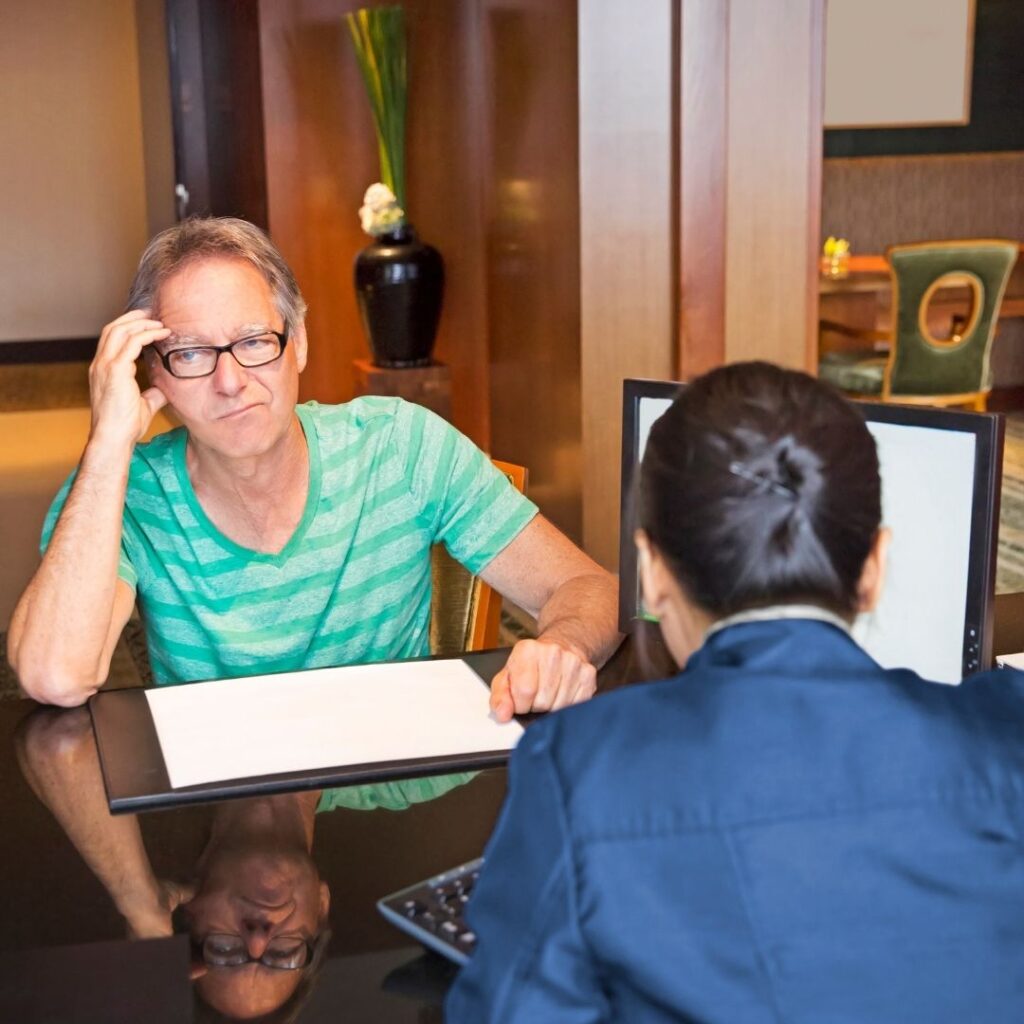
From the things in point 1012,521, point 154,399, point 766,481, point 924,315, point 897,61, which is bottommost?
point 1012,521

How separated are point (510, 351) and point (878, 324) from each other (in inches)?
119

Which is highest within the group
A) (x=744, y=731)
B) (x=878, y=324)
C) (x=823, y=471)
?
(x=823, y=471)

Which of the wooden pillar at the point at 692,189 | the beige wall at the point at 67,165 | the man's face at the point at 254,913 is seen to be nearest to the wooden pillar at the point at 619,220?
the wooden pillar at the point at 692,189

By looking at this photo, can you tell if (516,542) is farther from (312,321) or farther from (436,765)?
(312,321)

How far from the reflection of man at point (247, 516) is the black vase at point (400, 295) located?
3.37 meters

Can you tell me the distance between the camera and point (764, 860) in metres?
0.81

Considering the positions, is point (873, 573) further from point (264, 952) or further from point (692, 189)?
point (692, 189)

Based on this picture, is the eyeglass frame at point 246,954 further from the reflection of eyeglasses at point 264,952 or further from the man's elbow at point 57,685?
the man's elbow at point 57,685

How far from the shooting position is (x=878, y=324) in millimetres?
7359

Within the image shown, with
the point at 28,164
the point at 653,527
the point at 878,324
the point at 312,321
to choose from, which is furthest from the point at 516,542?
the point at 28,164

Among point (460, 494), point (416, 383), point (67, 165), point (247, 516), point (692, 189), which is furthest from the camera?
point (67, 165)

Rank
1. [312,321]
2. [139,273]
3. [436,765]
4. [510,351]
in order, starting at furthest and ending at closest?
[312,321] < [510,351] < [139,273] < [436,765]

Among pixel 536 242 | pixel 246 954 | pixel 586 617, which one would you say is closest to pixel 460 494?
pixel 586 617

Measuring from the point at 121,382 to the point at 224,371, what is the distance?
0.13 meters
